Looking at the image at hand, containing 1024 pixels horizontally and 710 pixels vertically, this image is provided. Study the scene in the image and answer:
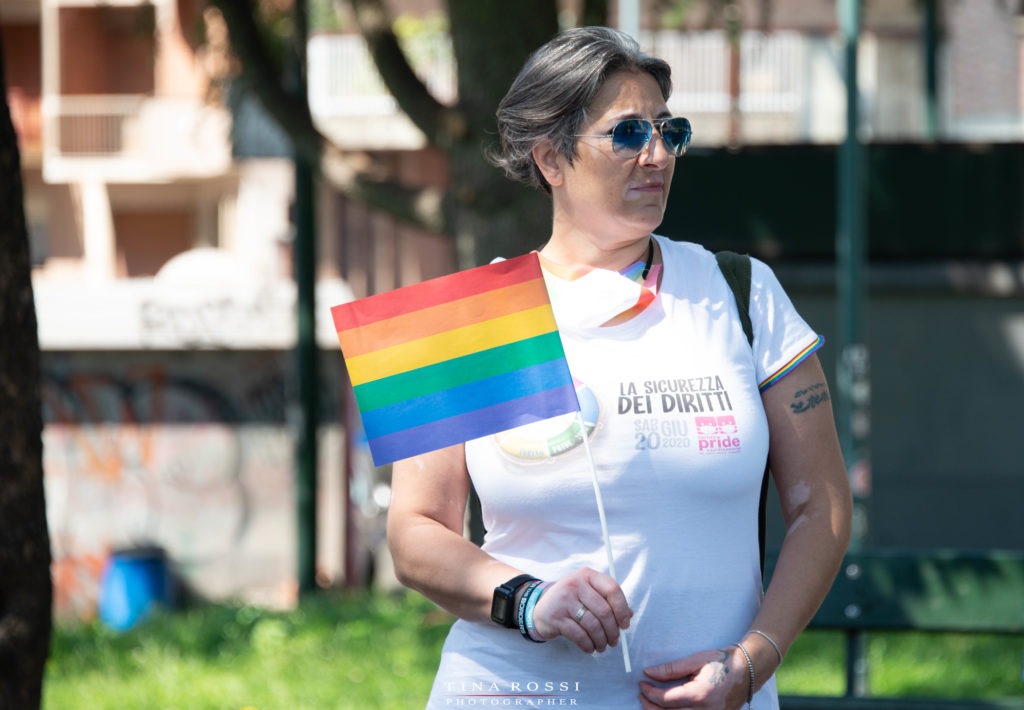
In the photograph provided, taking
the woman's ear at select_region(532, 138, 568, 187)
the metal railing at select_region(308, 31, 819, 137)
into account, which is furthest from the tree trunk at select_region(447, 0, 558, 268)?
the metal railing at select_region(308, 31, 819, 137)

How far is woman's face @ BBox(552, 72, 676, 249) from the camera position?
2.16 meters

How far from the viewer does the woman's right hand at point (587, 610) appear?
1.90m

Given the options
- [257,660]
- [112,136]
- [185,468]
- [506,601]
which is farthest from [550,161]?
[112,136]

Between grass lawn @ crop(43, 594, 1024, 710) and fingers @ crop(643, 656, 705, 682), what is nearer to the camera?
fingers @ crop(643, 656, 705, 682)

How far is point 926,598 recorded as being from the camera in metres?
4.20

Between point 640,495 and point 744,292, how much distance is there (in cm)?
42

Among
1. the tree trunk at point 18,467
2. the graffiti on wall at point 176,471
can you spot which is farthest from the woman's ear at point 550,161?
the graffiti on wall at point 176,471

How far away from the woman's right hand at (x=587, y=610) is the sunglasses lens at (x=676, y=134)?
754 mm

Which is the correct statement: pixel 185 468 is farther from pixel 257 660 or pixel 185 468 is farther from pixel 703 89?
pixel 703 89

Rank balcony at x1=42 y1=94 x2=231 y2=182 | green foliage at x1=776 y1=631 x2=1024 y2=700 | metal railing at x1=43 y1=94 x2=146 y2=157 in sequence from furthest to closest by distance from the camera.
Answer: metal railing at x1=43 y1=94 x2=146 y2=157, balcony at x1=42 y1=94 x2=231 y2=182, green foliage at x1=776 y1=631 x2=1024 y2=700

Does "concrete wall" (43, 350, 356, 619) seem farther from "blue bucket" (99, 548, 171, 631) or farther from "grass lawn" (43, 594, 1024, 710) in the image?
"grass lawn" (43, 594, 1024, 710)

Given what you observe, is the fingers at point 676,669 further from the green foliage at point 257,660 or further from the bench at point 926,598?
the green foliage at point 257,660

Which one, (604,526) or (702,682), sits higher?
(604,526)

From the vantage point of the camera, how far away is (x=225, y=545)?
10.7m
